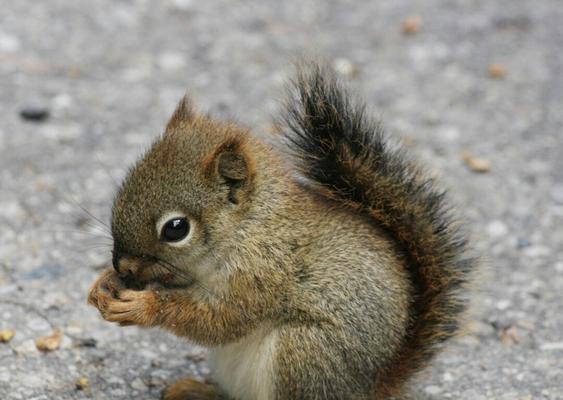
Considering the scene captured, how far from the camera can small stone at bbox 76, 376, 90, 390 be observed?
2307 mm

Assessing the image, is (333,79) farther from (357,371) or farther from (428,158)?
(428,158)

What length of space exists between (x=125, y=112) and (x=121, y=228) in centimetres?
169

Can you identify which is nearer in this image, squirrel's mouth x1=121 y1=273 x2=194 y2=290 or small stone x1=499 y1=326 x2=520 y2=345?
squirrel's mouth x1=121 y1=273 x2=194 y2=290

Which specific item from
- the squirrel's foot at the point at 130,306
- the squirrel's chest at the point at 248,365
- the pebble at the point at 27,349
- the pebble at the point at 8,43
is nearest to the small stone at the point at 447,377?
the squirrel's chest at the point at 248,365

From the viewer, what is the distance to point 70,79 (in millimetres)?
3799

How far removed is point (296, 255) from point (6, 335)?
2.70 ft

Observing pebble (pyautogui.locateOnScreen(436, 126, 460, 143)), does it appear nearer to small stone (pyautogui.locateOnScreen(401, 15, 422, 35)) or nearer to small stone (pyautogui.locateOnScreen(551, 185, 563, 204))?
small stone (pyautogui.locateOnScreen(551, 185, 563, 204))

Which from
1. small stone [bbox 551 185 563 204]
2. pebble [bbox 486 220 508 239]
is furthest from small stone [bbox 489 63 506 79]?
pebble [bbox 486 220 508 239]

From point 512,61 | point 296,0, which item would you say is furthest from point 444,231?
point 296,0

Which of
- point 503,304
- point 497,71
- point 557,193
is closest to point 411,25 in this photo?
point 497,71

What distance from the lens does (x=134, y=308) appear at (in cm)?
204

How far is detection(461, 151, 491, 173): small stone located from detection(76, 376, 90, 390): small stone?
5.44 feet

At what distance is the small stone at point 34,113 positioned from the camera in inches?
138

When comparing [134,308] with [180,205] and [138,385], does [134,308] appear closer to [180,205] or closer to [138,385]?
[180,205]
